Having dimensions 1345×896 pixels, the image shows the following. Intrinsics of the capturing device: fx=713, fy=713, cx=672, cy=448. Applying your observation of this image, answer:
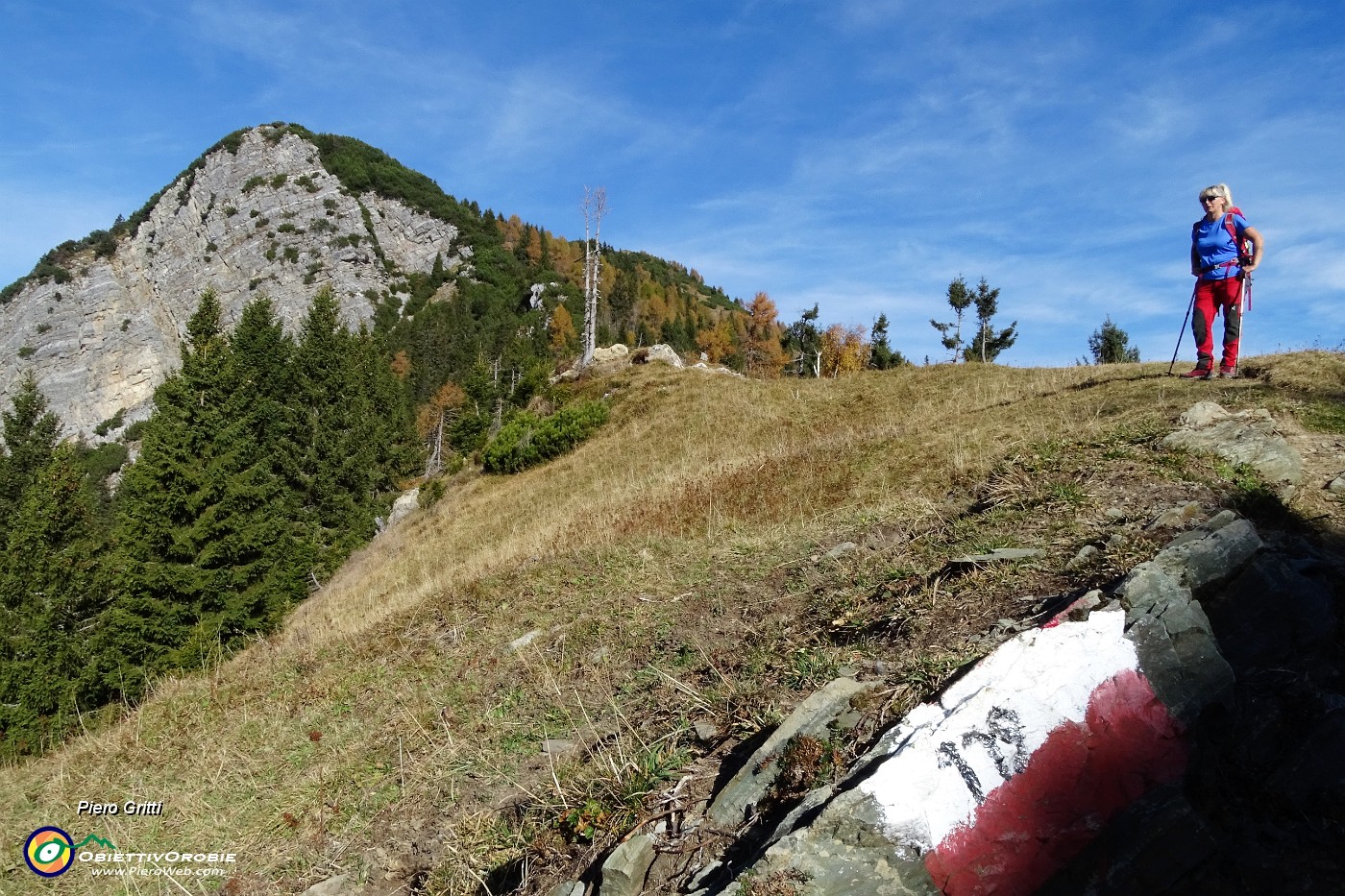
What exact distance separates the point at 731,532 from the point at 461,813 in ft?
16.3

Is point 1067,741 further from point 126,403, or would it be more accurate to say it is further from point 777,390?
point 126,403

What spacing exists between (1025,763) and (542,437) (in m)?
21.0

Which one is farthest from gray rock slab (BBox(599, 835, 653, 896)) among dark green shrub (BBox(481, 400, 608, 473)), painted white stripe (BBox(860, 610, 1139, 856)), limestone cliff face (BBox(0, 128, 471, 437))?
limestone cliff face (BBox(0, 128, 471, 437))

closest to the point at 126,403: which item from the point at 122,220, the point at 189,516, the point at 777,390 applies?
the point at 122,220

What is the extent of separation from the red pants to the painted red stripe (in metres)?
8.22

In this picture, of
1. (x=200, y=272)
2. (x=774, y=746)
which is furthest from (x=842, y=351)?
(x=200, y=272)

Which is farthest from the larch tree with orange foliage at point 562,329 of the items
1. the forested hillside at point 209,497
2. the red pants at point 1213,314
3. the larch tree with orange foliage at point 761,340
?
the red pants at point 1213,314

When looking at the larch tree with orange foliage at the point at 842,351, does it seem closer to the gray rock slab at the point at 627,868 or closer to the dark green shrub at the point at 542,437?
the dark green shrub at the point at 542,437

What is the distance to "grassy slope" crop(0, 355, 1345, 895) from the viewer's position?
13.6 ft

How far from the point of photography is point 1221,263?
28.7ft

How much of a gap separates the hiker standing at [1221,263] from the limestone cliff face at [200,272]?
358 ft

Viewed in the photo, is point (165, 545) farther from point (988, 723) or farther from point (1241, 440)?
point (1241, 440)

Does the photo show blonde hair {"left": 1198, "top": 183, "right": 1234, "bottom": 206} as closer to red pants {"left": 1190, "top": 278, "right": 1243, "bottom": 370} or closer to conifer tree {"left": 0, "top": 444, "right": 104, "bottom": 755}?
red pants {"left": 1190, "top": 278, "right": 1243, "bottom": 370}

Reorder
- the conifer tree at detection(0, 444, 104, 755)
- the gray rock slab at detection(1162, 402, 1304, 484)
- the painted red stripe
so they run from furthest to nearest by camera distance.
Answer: the conifer tree at detection(0, 444, 104, 755), the gray rock slab at detection(1162, 402, 1304, 484), the painted red stripe
